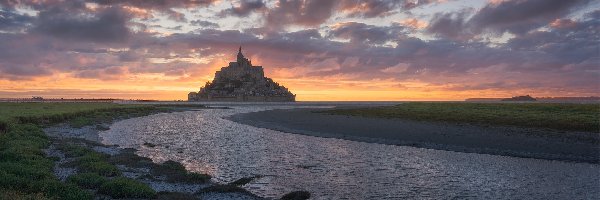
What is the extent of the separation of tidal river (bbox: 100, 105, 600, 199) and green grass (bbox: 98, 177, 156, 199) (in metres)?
4.86

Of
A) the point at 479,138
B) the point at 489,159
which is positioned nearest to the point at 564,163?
the point at 489,159

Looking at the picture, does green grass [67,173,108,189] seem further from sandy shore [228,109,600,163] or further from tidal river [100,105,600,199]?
sandy shore [228,109,600,163]

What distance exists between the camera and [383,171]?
24562mm

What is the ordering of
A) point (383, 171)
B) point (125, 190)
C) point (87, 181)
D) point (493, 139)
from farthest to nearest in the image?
point (493, 139) → point (383, 171) → point (87, 181) → point (125, 190)

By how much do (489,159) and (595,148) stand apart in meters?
8.88

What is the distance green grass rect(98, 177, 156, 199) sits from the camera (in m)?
16.7

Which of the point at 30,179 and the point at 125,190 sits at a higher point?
the point at 30,179

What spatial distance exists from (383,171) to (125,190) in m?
14.2

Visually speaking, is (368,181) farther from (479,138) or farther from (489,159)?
(479,138)

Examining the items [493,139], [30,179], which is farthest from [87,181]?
[493,139]

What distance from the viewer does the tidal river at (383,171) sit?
19.5 meters

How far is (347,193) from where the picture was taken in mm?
19188

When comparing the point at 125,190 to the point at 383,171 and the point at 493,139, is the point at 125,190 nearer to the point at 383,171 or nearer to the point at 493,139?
the point at 383,171

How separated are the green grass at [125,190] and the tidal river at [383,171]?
4864 mm
